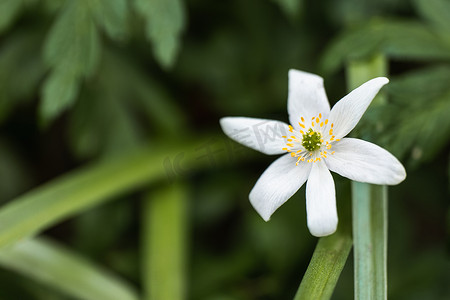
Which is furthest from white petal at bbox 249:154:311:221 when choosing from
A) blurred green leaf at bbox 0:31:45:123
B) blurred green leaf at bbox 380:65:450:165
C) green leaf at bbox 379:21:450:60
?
blurred green leaf at bbox 0:31:45:123

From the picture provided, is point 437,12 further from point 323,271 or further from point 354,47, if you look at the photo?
point 323,271

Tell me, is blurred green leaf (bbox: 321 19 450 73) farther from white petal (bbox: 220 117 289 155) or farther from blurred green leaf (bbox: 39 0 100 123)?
blurred green leaf (bbox: 39 0 100 123)

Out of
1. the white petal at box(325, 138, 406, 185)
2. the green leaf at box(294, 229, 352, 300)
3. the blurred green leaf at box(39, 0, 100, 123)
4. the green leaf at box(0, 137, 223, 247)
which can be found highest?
the blurred green leaf at box(39, 0, 100, 123)

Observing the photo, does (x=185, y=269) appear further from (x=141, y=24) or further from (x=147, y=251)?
(x=141, y=24)

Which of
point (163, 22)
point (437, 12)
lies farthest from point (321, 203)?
point (437, 12)

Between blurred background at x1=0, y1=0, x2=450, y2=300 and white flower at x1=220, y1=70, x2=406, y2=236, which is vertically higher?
blurred background at x1=0, y1=0, x2=450, y2=300

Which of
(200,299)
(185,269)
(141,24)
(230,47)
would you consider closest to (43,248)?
(185,269)

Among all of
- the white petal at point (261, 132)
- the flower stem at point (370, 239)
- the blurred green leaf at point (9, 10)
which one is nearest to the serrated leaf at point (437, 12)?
the flower stem at point (370, 239)
